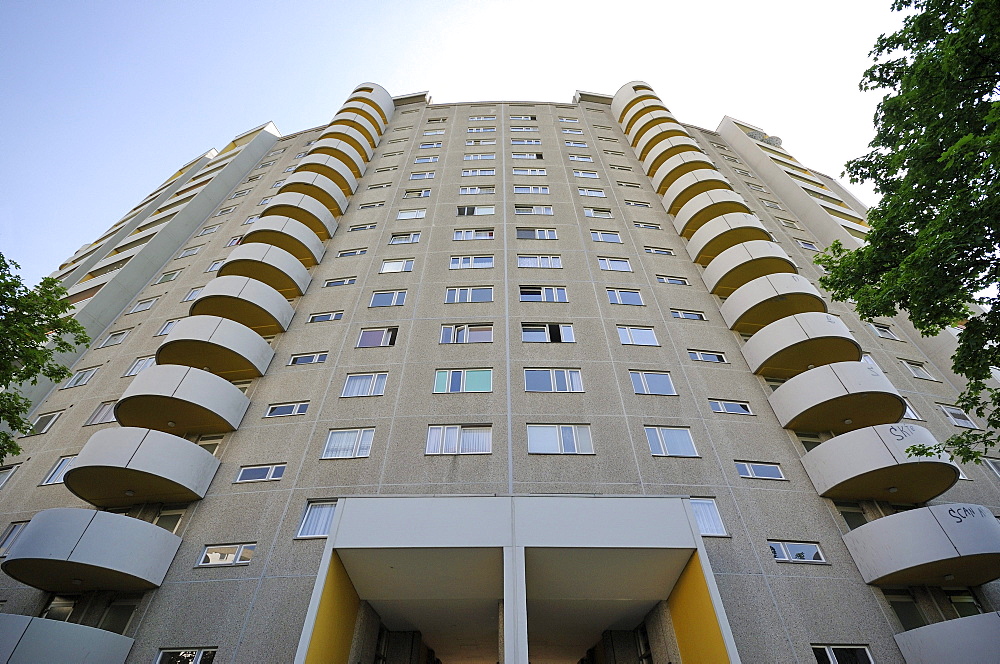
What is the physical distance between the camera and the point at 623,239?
Result: 982 inches

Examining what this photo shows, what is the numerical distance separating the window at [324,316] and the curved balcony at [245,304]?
3.22 ft

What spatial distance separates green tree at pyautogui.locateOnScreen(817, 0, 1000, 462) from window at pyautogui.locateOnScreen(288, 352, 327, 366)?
52.7 ft

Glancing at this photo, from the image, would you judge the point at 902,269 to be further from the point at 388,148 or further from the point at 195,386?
the point at 388,148

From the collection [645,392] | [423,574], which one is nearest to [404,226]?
[645,392]

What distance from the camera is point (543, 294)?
70.6 ft

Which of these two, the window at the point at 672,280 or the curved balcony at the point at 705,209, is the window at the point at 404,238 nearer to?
the window at the point at 672,280

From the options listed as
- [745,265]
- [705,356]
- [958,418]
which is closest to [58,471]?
[705,356]

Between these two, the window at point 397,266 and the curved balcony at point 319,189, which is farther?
the curved balcony at point 319,189

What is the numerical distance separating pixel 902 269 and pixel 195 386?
1884 centimetres

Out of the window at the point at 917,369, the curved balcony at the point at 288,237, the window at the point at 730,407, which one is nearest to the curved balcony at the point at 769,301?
the window at the point at 730,407

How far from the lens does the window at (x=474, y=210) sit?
1047 inches

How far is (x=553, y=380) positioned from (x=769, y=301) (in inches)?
358

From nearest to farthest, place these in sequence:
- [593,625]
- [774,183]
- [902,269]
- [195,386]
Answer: [902,269], [593,625], [195,386], [774,183]

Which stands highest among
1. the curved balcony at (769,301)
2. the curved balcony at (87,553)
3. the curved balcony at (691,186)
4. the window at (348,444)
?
the curved balcony at (691,186)
